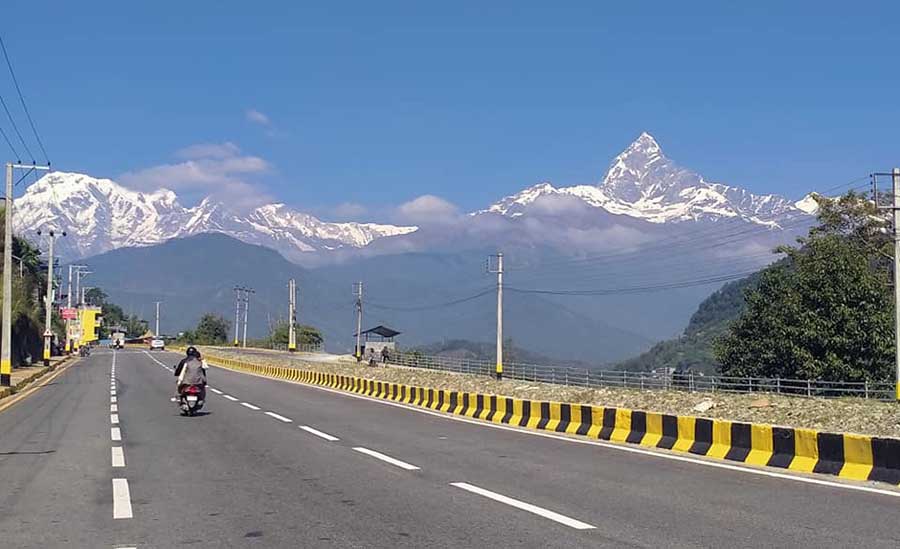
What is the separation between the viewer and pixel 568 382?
168ft

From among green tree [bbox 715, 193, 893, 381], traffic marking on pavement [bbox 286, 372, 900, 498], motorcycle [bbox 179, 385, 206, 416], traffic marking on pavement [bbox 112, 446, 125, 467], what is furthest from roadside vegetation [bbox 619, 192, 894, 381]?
traffic marking on pavement [bbox 112, 446, 125, 467]

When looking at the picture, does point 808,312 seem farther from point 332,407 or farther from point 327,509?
point 327,509

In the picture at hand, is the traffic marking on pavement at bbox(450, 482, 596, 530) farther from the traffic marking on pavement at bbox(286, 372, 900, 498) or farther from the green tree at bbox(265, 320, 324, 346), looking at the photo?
the green tree at bbox(265, 320, 324, 346)

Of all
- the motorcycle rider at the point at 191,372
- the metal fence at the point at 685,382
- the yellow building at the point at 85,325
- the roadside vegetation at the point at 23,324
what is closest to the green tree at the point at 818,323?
the metal fence at the point at 685,382

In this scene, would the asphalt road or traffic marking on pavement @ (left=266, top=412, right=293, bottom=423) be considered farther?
traffic marking on pavement @ (left=266, top=412, right=293, bottom=423)

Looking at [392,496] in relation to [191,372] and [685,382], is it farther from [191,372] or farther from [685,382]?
[685,382]

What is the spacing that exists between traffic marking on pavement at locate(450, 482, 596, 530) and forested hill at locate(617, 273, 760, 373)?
71.9 metres

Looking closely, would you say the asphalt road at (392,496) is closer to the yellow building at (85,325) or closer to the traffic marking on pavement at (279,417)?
the traffic marking on pavement at (279,417)

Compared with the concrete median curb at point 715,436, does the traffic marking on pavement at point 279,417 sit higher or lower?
lower

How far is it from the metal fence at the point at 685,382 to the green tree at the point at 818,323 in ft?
6.20

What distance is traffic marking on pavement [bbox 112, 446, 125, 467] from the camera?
42.6 ft

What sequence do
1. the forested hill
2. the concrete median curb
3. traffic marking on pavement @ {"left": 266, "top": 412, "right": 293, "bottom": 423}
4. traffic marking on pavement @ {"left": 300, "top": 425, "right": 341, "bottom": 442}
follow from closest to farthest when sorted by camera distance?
the concrete median curb → traffic marking on pavement @ {"left": 300, "top": 425, "right": 341, "bottom": 442} → traffic marking on pavement @ {"left": 266, "top": 412, "right": 293, "bottom": 423} → the forested hill

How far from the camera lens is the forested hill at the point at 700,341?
352 ft

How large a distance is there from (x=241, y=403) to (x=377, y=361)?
59.4 m
